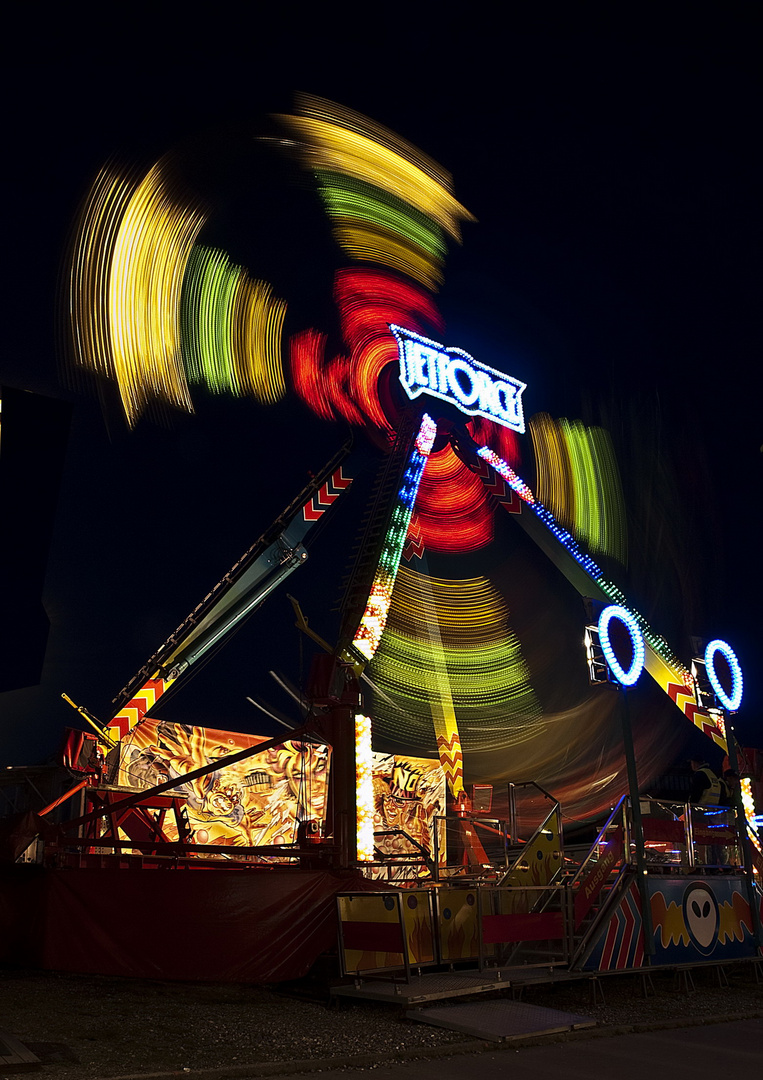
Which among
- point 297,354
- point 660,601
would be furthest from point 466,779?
point 297,354

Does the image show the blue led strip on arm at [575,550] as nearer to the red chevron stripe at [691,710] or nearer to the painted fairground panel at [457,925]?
the red chevron stripe at [691,710]

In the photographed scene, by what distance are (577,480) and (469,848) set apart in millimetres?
11127

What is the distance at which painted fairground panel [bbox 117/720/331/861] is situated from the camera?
19.8 metres

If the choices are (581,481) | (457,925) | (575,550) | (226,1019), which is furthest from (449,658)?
(226,1019)

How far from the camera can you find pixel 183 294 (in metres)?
19.3

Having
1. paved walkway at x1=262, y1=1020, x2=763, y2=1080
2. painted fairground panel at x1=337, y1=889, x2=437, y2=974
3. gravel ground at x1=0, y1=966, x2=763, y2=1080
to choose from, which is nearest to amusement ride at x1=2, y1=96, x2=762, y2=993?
painted fairground panel at x1=337, y1=889, x2=437, y2=974

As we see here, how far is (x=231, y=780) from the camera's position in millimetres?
21234

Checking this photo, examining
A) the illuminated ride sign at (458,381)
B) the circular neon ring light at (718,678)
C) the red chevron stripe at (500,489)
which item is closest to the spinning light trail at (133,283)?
the illuminated ride sign at (458,381)

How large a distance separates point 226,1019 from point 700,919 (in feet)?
21.3

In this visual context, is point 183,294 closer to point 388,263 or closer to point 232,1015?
point 388,263

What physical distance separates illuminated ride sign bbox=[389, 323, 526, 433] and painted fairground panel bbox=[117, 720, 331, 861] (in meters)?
9.25

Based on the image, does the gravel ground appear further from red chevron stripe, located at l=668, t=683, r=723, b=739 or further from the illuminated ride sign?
the illuminated ride sign

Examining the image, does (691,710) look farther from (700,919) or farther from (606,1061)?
(606,1061)

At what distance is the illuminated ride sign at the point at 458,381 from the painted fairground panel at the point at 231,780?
30.3 ft
